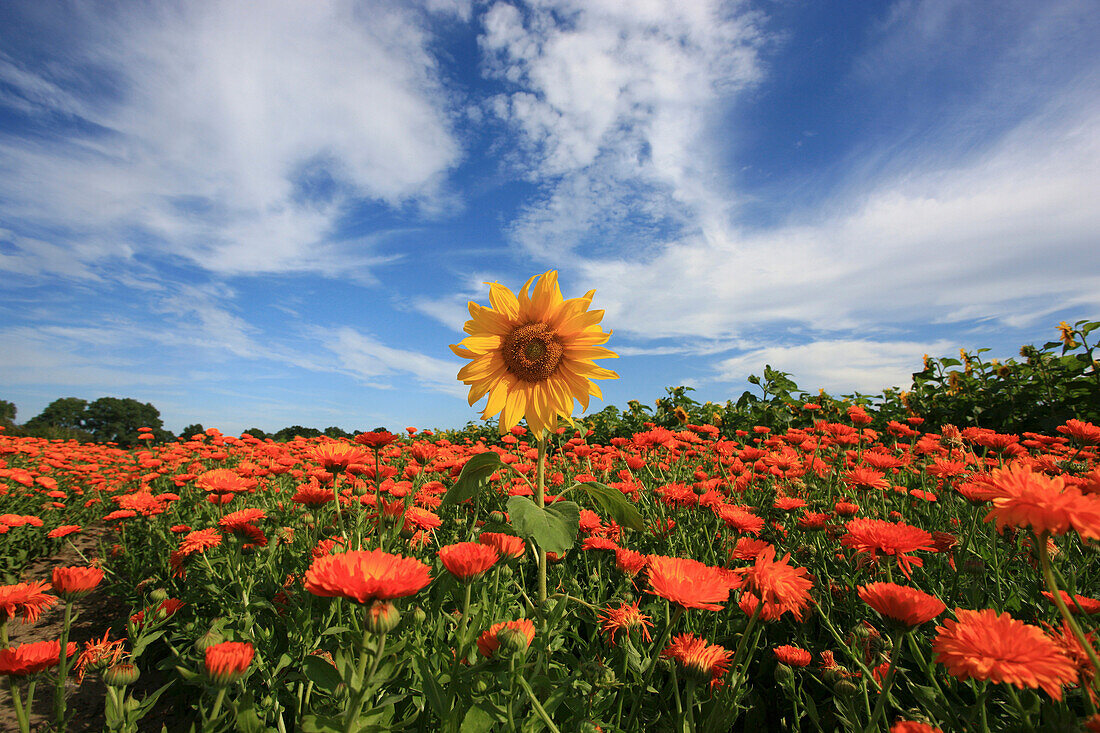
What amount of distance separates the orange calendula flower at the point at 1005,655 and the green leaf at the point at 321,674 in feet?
4.27

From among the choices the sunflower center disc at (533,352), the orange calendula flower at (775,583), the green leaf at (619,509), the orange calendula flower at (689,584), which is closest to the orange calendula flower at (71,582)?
the sunflower center disc at (533,352)

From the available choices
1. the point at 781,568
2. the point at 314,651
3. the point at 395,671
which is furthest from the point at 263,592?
the point at 781,568

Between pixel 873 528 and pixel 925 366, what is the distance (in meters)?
7.71

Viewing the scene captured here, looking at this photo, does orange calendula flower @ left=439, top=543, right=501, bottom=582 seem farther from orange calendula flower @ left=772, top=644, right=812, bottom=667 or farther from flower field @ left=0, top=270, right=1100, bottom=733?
orange calendula flower @ left=772, top=644, right=812, bottom=667

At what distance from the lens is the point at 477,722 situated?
3.34 feet

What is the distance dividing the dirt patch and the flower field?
3 centimetres

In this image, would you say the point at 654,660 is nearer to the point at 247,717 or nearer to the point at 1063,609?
the point at 1063,609

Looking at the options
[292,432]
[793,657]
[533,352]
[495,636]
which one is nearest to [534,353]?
[533,352]

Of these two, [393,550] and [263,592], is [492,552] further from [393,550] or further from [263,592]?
[263,592]

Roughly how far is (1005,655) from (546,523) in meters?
0.98

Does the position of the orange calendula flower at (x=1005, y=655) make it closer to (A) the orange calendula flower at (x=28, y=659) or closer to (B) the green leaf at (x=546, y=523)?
(B) the green leaf at (x=546, y=523)

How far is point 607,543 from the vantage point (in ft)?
6.50

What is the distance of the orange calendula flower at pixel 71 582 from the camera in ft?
5.04

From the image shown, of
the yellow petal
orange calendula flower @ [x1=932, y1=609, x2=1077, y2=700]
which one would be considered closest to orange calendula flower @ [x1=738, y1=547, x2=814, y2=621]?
orange calendula flower @ [x1=932, y1=609, x2=1077, y2=700]
